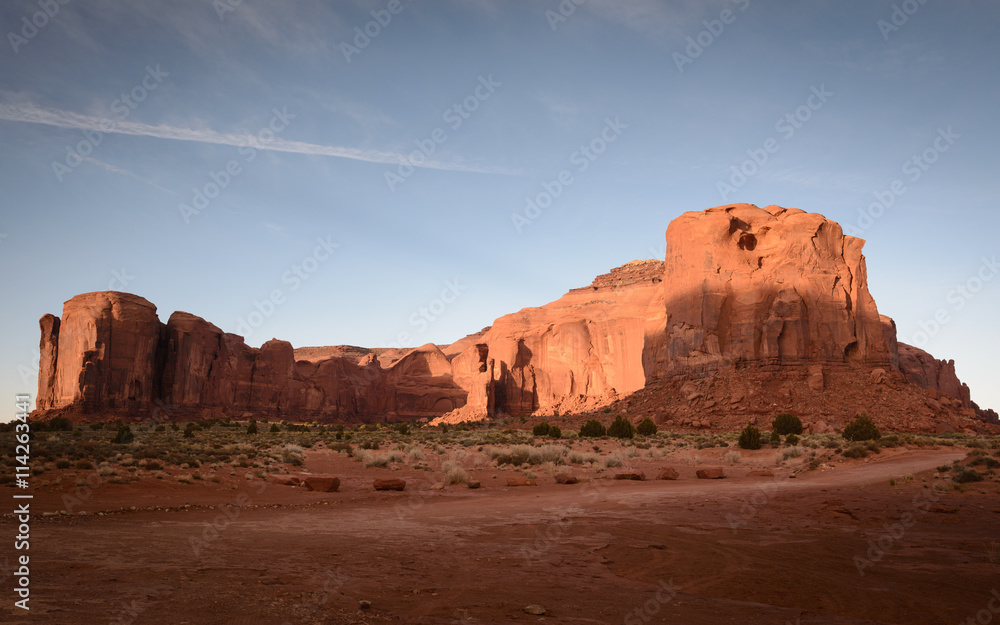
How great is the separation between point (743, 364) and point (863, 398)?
779cm

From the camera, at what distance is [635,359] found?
69500 mm

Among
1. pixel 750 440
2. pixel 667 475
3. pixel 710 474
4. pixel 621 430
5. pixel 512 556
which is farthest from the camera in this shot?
pixel 621 430

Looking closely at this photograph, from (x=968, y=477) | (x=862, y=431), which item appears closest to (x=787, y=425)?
(x=862, y=431)

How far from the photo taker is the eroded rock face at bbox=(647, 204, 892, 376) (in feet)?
148

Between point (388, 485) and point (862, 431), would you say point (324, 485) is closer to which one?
point (388, 485)

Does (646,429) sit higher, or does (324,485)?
(324,485)

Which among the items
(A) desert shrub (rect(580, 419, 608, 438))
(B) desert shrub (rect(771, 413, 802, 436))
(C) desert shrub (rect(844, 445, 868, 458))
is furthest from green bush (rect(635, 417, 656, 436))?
(C) desert shrub (rect(844, 445, 868, 458))

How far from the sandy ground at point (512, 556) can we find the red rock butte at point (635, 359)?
1159 inches

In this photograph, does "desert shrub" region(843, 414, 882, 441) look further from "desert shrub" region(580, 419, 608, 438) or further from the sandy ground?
the sandy ground

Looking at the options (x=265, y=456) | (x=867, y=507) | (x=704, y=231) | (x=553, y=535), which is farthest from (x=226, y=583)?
(x=704, y=231)

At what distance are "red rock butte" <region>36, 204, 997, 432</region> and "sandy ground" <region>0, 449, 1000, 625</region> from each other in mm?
29438

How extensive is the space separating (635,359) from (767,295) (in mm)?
24090

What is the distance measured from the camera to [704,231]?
49375 millimetres

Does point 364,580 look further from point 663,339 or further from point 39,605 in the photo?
point 663,339
